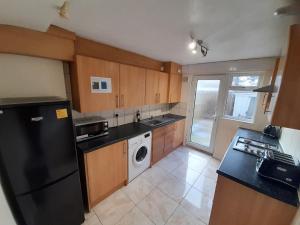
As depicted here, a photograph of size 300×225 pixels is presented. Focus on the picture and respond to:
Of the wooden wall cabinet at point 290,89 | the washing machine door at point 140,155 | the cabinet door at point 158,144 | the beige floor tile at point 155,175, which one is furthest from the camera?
the cabinet door at point 158,144

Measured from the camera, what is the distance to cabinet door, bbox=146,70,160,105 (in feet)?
8.65

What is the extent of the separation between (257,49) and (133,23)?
1.91 m

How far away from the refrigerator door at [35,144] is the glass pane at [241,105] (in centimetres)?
315

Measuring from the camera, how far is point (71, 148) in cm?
139

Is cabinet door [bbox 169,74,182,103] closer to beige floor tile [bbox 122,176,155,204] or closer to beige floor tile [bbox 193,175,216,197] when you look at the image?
beige floor tile [bbox 193,175,216,197]

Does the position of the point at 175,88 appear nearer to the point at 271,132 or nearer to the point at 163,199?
the point at 271,132

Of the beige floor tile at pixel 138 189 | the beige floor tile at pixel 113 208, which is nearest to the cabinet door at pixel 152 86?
the beige floor tile at pixel 138 189

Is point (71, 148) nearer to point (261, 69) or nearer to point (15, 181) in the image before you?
point (15, 181)

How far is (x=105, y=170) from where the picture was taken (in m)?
1.86

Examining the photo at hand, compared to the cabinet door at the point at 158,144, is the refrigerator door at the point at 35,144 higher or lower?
higher

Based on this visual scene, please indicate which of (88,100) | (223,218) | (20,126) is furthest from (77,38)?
(223,218)

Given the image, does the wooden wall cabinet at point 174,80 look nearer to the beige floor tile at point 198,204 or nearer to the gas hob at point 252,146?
the gas hob at point 252,146

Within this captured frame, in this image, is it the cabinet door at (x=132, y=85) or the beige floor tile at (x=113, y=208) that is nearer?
the beige floor tile at (x=113, y=208)

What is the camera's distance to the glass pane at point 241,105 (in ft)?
8.86
